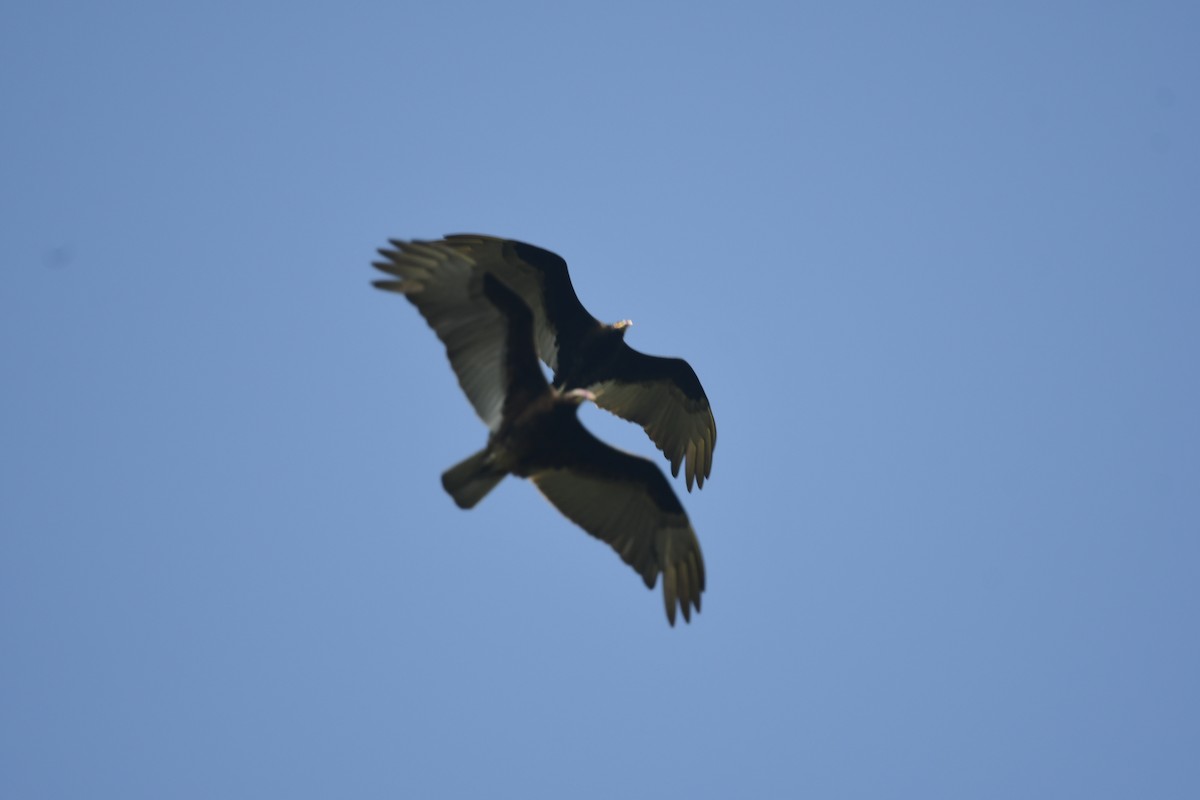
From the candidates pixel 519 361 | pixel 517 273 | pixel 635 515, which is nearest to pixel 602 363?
pixel 517 273

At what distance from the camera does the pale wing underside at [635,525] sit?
444 inches

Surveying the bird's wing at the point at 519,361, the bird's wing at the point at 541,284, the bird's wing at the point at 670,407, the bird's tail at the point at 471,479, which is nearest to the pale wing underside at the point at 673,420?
the bird's wing at the point at 670,407

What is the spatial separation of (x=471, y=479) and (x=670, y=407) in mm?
4249

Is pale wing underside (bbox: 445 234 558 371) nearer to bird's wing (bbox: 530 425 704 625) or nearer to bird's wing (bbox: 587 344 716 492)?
bird's wing (bbox: 587 344 716 492)

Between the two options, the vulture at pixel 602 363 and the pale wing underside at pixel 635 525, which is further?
the vulture at pixel 602 363

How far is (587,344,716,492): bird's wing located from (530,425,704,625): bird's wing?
3.21 m

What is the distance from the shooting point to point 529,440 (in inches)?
431

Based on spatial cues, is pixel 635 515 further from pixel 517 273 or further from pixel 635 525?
pixel 517 273

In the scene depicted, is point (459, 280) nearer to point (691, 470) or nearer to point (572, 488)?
point (572, 488)

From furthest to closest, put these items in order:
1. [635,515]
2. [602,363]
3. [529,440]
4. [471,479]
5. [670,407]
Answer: [670,407] → [602,363] → [635,515] → [529,440] → [471,479]

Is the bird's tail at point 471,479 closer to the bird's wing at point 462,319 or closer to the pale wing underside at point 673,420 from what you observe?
the bird's wing at point 462,319

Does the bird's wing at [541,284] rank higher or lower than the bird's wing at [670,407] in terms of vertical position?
higher

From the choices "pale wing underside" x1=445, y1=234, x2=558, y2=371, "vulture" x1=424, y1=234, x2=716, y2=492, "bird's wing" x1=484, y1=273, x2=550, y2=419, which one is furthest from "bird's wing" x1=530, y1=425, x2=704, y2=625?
"pale wing underside" x1=445, y1=234, x2=558, y2=371

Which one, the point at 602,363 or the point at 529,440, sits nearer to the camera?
the point at 529,440
